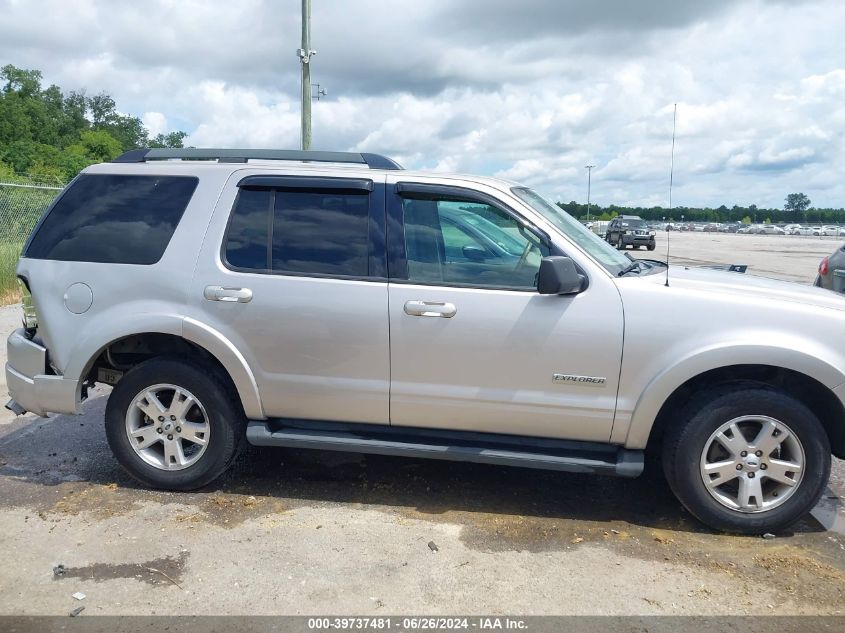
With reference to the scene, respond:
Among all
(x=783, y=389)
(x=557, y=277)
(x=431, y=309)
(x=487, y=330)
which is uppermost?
(x=557, y=277)

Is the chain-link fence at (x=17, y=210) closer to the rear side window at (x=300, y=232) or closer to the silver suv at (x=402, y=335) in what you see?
the silver suv at (x=402, y=335)

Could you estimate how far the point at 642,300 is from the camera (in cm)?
383

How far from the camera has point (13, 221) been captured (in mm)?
12547

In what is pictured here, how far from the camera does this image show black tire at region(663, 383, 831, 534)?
12.4 feet

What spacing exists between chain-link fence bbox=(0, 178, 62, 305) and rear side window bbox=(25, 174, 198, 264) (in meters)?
7.94

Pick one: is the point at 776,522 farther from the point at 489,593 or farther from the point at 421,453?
the point at 421,453

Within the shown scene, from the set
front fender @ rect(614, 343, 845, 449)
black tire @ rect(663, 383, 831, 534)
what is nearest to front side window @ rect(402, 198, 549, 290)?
front fender @ rect(614, 343, 845, 449)

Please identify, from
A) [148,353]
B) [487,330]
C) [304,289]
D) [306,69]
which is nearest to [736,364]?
[487,330]

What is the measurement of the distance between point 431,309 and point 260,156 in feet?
5.17

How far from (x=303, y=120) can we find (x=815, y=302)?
1417cm

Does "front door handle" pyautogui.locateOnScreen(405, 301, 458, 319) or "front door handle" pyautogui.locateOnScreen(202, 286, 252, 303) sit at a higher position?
"front door handle" pyautogui.locateOnScreen(202, 286, 252, 303)

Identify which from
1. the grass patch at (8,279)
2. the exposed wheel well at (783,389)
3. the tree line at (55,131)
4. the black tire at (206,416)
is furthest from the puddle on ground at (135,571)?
the tree line at (55,131)

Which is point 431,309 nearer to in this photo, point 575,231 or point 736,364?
point 575,231

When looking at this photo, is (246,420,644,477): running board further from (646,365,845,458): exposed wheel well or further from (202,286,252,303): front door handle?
(202,286,252,303): front door handle
